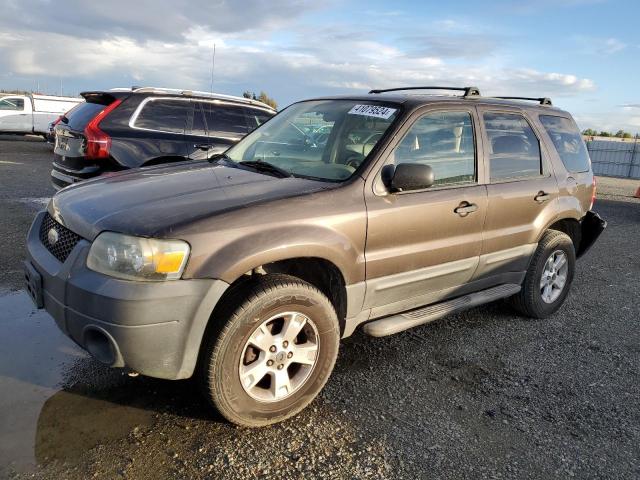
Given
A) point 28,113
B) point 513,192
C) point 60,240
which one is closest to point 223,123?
point 513,192

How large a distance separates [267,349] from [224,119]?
5472 millimetres

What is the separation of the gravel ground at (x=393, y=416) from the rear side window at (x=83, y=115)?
270 cm

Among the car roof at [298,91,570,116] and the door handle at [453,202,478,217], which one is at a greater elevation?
the car roof at [298,91,570,116]

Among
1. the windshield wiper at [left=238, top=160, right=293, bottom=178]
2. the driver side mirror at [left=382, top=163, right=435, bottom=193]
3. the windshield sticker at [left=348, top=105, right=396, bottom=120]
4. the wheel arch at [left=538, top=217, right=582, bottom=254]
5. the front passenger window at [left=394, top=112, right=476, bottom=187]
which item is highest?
the windshield sticker at [left=348, top=105, right=396, bottom=120]

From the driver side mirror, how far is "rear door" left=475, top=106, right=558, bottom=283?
3.05 ft

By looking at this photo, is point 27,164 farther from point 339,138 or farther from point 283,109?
point 339,138

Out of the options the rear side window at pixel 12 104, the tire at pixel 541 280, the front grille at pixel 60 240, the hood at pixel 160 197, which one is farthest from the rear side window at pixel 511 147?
the rear side window at pixel 12 104

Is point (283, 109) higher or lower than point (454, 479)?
higher

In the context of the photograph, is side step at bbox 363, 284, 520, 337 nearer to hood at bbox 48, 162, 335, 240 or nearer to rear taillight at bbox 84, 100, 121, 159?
hood at bbox 48, 162, 335, 240

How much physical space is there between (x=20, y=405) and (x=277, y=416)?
1.43 metres

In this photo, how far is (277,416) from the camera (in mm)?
2928

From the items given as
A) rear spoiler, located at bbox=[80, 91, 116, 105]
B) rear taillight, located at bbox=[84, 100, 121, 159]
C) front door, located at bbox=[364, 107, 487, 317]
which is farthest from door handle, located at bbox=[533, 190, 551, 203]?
rear spoiler, located at bbox=[80, 91, 116, 105]

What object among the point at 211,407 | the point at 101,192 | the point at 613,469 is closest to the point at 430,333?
the point at 613,469

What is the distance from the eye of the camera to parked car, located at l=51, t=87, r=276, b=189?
6.37 metres
